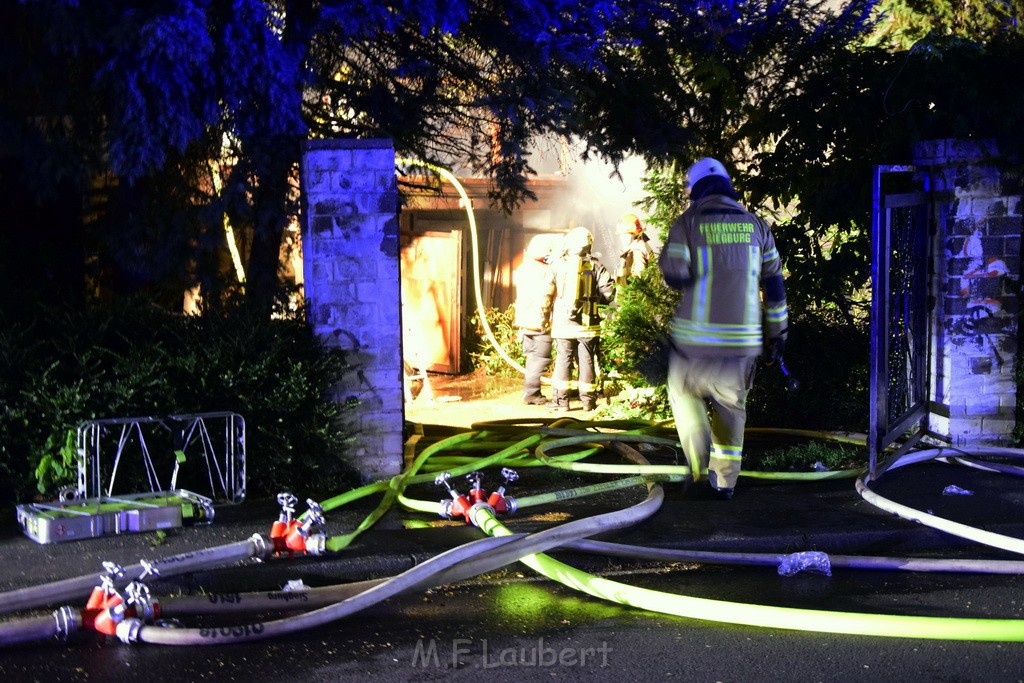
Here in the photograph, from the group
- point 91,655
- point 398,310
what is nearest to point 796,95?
point 398,310

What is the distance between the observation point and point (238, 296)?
23.2ft

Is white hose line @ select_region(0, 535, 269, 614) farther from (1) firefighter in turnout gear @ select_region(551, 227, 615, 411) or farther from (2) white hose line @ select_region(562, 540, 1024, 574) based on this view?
(1) firefighter in turnout gear @ select_region(551, 227, 615, 411)

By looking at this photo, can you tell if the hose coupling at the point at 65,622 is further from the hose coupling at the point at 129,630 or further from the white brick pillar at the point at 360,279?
the white brick pillar at the point at 360,279

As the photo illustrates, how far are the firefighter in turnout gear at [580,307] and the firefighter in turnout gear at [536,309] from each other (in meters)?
0.18

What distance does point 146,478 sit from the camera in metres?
6.14

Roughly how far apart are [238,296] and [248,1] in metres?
1.94

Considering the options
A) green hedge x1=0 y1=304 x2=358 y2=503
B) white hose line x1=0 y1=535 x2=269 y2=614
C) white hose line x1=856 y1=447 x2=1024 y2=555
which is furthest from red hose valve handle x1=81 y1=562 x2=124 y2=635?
white hose line x1=856 y1=447 x2=1024 y2=555

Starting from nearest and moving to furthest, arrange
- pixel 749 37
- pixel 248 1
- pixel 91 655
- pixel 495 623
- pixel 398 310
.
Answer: pixel 91 655, pixel 495 623, pixel 248 1, pixel 398 310, pixel 749 37

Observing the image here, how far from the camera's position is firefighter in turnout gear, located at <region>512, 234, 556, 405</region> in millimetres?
10867

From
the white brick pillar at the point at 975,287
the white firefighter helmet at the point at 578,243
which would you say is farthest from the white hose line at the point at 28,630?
the white firefighter helmet at the point at 578,243

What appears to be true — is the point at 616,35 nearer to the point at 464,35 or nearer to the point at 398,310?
the point at 464,35

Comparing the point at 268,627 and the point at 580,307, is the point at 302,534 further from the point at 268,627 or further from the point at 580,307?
the point at 580,307

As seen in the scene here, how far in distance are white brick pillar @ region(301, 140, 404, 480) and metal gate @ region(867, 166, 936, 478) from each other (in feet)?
9.91

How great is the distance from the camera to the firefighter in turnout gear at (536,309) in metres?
10.9
